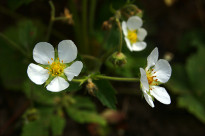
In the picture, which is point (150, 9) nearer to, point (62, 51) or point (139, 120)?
point (139, 120)

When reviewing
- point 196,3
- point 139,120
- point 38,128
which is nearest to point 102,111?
point 139,120

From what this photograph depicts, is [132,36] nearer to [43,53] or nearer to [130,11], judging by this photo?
[130,11]

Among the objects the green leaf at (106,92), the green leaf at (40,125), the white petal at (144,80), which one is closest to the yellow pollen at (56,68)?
the green leaf at (106,92)

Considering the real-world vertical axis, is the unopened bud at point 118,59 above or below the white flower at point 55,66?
below

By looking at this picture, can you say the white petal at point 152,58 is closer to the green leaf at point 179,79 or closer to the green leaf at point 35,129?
the green leaf at point 35,129

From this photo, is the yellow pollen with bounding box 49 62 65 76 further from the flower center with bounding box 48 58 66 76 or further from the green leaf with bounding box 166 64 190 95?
the green leaf with bounding box 166 64 190 95

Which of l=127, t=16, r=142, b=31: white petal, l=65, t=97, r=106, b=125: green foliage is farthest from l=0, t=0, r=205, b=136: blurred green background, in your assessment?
l=127, t=16, r=142, b=31: white petal
